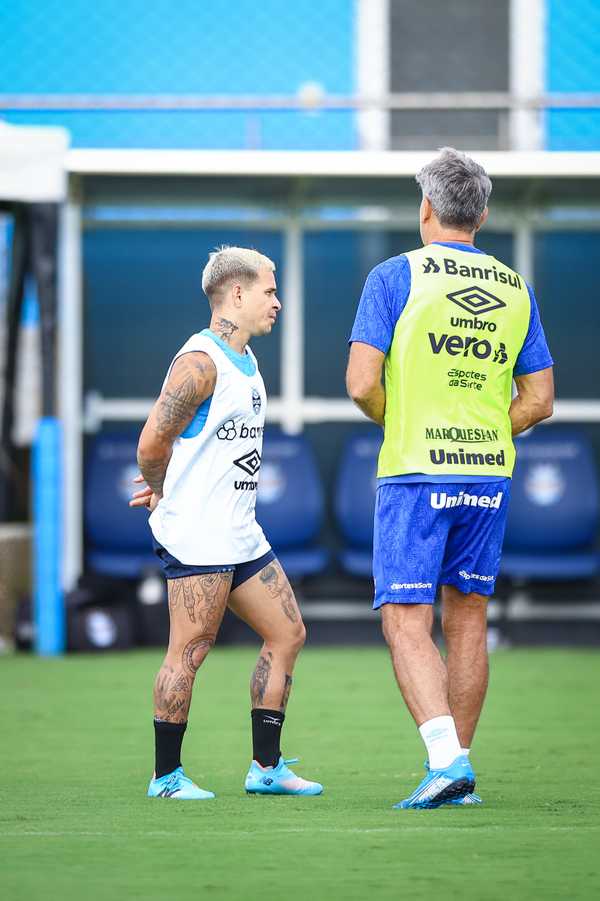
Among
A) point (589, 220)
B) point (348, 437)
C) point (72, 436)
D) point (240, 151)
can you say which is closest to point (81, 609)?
point (72, 436)

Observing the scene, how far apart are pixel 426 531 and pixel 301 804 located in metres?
0.87

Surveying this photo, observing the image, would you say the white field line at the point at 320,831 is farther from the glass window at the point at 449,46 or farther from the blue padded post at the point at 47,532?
the glass window at the point at 449,46

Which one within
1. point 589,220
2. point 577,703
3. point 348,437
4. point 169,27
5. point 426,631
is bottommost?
point 577,703

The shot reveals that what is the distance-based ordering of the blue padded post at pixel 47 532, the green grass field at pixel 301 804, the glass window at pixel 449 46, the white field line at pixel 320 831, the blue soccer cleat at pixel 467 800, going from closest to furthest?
the green grass field at pixel 301 804, the white field line at pixel 320 831, the blue soccer cleat at pixel 467 800, the blue padded post at pixel 47 532, the glass window at pixel 449 46

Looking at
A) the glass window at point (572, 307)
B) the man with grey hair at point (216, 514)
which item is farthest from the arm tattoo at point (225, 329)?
the glass window at point (572, 307)

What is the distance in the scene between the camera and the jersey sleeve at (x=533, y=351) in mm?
4609

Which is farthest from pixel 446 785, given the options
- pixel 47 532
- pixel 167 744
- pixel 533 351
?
pixel 47 532

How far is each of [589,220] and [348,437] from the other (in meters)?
2.24

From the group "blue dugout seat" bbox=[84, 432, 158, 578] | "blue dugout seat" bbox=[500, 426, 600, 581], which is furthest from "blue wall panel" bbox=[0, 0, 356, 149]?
"blue dugout seat" bbox=[500, 426, 600, 581]

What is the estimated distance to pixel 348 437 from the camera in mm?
10469

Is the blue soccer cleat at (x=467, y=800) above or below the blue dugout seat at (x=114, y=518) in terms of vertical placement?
below

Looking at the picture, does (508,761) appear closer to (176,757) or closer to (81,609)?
(176,757)

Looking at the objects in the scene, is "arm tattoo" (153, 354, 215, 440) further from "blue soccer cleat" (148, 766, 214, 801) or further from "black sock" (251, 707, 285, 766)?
"blue soccer cleat" (148, 766, 214, 801)

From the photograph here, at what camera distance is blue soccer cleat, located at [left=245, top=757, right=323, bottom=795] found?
4.71m
